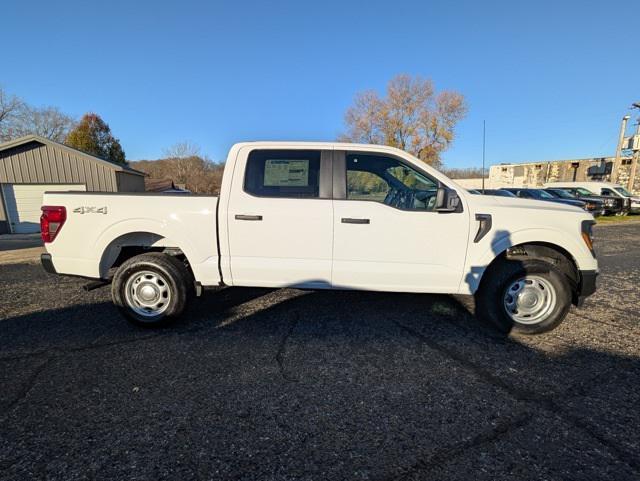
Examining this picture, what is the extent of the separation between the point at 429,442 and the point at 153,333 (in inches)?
122

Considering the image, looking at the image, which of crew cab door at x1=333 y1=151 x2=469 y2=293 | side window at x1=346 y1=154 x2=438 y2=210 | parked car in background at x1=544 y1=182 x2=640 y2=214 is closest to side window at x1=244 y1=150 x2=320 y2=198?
crew cab door at x1=333 y1=151 x2=469 y2=293

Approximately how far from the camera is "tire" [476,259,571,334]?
346 cm

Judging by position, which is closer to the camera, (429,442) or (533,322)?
(429,442)

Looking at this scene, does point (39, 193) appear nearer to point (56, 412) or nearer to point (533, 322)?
point (56, 412)

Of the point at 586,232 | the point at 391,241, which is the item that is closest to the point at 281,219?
the point at 391,241

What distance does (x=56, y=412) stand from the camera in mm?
2354

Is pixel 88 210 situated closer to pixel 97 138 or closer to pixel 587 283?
pixel 587 283

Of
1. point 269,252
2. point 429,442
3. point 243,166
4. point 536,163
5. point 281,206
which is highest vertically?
point 536,163

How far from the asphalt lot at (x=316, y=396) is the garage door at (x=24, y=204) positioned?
14459 millimetres

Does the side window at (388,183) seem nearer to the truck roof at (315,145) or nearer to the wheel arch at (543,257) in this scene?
the truck roof at (315,145)

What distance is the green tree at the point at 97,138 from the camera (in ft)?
114

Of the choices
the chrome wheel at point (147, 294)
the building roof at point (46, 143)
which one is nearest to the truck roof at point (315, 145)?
the chrome wheel at point (147, 294)

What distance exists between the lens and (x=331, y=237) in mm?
3438

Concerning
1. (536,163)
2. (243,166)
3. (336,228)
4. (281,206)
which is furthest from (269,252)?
(536,163)
